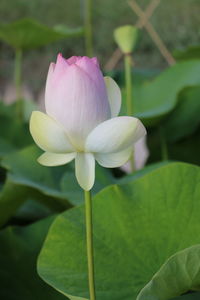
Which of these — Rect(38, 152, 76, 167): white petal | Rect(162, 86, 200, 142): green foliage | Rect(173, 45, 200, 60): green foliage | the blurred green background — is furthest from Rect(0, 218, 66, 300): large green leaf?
the blurred green background

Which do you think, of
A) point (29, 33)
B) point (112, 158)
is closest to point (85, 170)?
point (112, 158)

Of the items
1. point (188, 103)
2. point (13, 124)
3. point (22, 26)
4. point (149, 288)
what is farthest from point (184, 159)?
point (149, 288)

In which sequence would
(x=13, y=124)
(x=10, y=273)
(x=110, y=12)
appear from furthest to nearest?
1. (x=110, y=12)
2. (x=13, y=124)
3. (x=10, y=273)

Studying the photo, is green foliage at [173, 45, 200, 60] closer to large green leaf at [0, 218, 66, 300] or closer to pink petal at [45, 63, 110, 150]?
large green leaf at [0, 218, 66, 300]

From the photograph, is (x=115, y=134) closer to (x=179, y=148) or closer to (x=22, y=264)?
(x=22, y=264)

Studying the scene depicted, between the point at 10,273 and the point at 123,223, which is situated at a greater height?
the point at 123,223

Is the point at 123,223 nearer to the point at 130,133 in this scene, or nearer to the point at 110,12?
the point at 130,133
